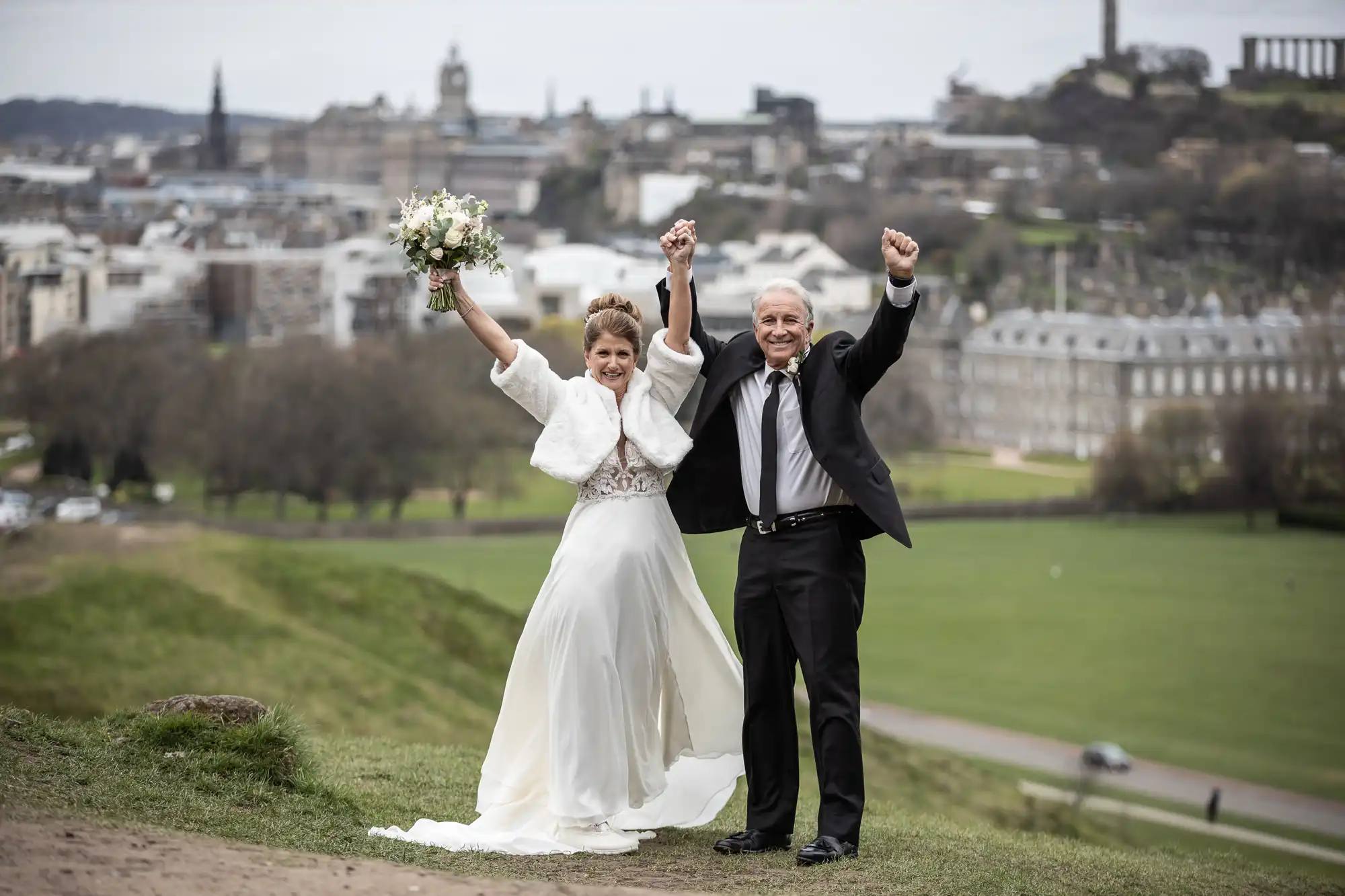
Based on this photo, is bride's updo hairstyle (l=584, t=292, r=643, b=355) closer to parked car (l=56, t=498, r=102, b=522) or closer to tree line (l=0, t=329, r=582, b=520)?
parked car (l=56, t=498, r=102, b=522)

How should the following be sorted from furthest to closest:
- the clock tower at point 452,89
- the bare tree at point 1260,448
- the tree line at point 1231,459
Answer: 1. the clock tower at point 452,89
2. the tree line at point 1231,459
3. the bare tree at point 1260,448

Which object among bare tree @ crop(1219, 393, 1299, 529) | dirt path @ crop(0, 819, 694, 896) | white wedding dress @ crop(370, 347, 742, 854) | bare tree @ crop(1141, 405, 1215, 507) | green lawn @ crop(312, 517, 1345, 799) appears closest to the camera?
dirt path @ crop(0, 819, 694, 896)

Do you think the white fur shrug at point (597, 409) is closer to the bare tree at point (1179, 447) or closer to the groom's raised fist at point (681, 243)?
the groom's raised fist at point (681, 243)

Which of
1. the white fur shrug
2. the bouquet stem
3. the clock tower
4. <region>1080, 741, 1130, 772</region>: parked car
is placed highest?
the clock tower

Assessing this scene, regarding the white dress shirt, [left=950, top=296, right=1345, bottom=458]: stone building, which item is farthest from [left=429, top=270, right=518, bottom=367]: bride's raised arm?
[left=950, top=296, right=1345, bottom=458]: stone building

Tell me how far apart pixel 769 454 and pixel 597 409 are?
0.63 m

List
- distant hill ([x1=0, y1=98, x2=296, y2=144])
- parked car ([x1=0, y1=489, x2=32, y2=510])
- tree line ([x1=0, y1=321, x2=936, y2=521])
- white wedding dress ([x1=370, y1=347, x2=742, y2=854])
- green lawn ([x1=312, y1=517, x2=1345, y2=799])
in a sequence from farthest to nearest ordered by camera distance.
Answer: distant hill ([x1=0, y1=98, x2=296, y2=144])
tree line ([x1=0, y1=321, x2=936, y2=521])
parked car ([x1=0, y1=489, x2=32, y2=510])
green lawn ([x1=312, y1=517, x2=1345, y2=799])
white wedding dress ([x1=370, y1=347, x2=742, y2=854])

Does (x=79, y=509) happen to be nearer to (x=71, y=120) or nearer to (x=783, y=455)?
(x=71, y=120)

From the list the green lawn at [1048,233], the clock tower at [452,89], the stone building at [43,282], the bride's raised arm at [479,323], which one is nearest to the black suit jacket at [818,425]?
the bride's raised arm at [479,323]

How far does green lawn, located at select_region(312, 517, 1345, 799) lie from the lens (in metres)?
35.9

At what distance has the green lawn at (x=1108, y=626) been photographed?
35.9m

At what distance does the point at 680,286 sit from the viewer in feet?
18.7

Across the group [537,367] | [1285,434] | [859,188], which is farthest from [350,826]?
[859,188]

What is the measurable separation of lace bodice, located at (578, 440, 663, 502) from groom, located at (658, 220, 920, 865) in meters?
0.17
